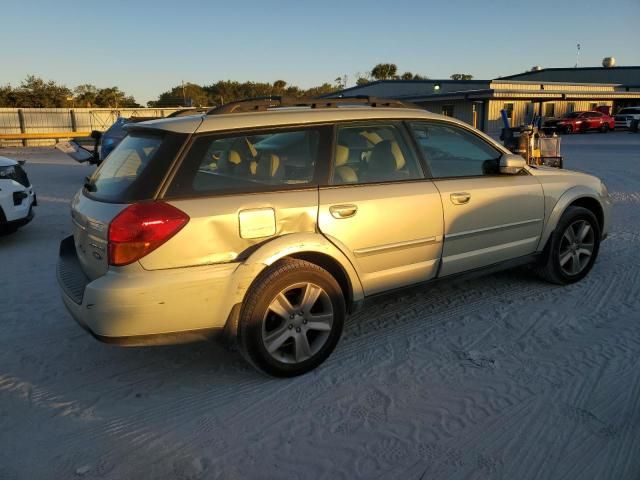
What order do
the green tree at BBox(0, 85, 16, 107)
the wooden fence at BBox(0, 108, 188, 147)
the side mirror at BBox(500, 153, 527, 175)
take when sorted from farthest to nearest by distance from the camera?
the green tree at BBox(0, 85, 16, 107)
the wooden fence at BBox(0, 108, 188, 147)
the side mirror at BBox(500, 153, 527, 175)

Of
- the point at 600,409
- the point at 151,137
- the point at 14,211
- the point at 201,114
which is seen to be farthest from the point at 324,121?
the point at 14,211

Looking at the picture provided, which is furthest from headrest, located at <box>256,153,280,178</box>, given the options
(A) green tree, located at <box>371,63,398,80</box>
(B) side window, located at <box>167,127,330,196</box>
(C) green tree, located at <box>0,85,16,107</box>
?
(A) green tree, located at <box>371,63,398,80</box>

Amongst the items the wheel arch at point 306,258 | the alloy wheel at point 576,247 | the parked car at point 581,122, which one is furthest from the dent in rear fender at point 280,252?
the parked car at point 581,122

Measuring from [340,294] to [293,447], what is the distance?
105 cm

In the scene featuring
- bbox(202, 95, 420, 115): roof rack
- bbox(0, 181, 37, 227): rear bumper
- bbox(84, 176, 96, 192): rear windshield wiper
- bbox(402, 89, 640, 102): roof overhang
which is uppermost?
bbox(402, 89, 640, 102): roof overhang

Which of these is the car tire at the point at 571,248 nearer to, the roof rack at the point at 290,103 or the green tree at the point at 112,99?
the roof rack at the point at 290,103

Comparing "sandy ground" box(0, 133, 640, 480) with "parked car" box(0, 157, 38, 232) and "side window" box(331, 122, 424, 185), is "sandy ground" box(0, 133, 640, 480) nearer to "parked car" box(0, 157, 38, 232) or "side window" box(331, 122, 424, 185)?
"side window" box(331, 122, 424, 185)

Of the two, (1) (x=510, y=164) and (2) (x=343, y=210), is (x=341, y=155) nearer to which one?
(2) (x=343, y=210)

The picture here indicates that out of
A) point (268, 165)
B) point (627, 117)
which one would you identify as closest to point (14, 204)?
point (268, 165)

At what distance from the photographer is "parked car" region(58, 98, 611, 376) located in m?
2.94

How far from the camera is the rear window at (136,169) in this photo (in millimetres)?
3000

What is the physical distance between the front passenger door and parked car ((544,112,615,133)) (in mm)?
33025

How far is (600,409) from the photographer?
9.71 feet

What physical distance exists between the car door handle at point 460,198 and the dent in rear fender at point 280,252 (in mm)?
1015
